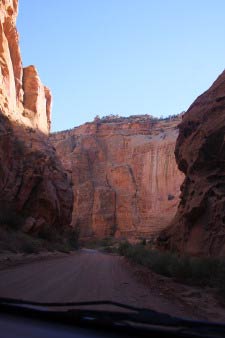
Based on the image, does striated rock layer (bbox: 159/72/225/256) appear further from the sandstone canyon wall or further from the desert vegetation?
the sandstone canyon wall

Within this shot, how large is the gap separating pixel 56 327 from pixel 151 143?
9016cm

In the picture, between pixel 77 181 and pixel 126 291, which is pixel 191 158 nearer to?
pixel 126 291

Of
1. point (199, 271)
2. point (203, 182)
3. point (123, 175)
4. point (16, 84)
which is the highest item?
point (16, 84)

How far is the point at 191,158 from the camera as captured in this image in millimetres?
23422

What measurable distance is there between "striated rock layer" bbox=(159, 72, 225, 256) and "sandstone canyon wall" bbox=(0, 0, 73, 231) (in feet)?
48.0

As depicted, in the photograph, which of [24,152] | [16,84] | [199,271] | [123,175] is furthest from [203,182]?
[123,175]

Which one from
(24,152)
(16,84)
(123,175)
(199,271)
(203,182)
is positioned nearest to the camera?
(199,271)

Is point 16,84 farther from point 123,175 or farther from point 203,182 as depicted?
point 123,175

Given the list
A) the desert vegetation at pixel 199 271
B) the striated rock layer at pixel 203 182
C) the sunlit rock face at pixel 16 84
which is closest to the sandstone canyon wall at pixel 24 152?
the sunlit rock face at pixel 16 84

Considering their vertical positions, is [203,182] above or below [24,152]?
below

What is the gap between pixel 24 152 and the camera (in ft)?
132

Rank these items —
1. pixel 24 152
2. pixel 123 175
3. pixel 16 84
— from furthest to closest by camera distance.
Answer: pixel 123 175, pixel 16 84, pixel 24 152

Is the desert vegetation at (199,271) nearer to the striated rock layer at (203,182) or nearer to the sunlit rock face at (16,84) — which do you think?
the striated rock layer at (203,182)

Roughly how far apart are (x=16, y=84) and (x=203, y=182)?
102 feet
